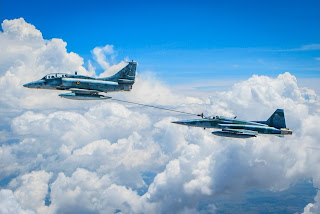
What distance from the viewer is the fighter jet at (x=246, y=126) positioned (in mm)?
49344

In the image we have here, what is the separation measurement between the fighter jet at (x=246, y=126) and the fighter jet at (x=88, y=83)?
15.7 m

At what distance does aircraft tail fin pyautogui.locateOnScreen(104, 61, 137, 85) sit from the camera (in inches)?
1813

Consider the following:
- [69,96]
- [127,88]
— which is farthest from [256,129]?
[69,96]

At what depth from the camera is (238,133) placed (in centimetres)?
4859

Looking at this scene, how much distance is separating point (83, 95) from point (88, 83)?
8.64 feet

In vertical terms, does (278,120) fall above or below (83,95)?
below

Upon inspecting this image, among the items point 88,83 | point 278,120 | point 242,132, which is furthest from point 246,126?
point 88,83

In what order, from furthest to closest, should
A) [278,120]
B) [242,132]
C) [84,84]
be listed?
[278,120] < [242,132] < [84,84]

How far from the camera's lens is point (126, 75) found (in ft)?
152

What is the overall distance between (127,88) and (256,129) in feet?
91.1

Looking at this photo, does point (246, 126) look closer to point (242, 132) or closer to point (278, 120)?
point (242, 132)

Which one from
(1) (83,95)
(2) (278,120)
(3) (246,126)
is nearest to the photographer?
(1) (83,95)

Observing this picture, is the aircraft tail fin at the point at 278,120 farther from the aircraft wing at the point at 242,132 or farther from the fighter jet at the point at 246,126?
the aircraft wing at the point at 242,132

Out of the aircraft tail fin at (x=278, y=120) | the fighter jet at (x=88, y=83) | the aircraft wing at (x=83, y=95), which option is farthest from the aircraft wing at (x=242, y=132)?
the aircraft wing at (x=83, y=95)
